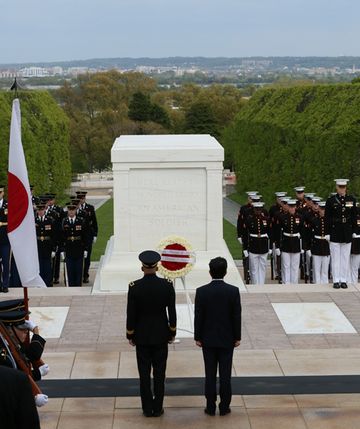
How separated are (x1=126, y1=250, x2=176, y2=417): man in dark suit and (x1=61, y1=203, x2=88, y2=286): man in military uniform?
5.61m

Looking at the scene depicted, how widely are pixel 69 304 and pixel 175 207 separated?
1788 mm

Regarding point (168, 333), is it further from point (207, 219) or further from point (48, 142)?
point (48, 142)

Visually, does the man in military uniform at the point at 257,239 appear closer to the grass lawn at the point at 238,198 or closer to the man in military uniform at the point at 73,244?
the man in military uniform at the point at 73,244

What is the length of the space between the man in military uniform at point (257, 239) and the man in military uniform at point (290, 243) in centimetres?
23

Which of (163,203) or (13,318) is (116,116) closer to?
(163,203)

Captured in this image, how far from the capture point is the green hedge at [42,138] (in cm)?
3169

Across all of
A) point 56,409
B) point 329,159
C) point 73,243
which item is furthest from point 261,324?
point 329,159

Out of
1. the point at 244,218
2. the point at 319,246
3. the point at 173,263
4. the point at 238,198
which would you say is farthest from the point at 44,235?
the point at 238,198

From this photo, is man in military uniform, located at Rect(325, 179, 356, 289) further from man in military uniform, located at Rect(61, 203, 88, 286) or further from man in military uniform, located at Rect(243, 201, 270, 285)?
man in military uniform, located at Rect(61, 203, 88, 286)

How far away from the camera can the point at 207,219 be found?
10.8m

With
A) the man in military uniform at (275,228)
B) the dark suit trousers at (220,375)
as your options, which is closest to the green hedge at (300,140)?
the man in military uniform at (275,228)

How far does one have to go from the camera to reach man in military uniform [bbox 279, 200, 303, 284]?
12.1 metres

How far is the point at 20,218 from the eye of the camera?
661 centimetres

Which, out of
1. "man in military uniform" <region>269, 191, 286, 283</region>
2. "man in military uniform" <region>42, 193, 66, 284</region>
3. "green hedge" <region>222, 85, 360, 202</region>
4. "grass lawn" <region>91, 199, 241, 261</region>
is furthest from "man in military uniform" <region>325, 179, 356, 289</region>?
"green hedge" <region>222, 85, 360, 202</region>
